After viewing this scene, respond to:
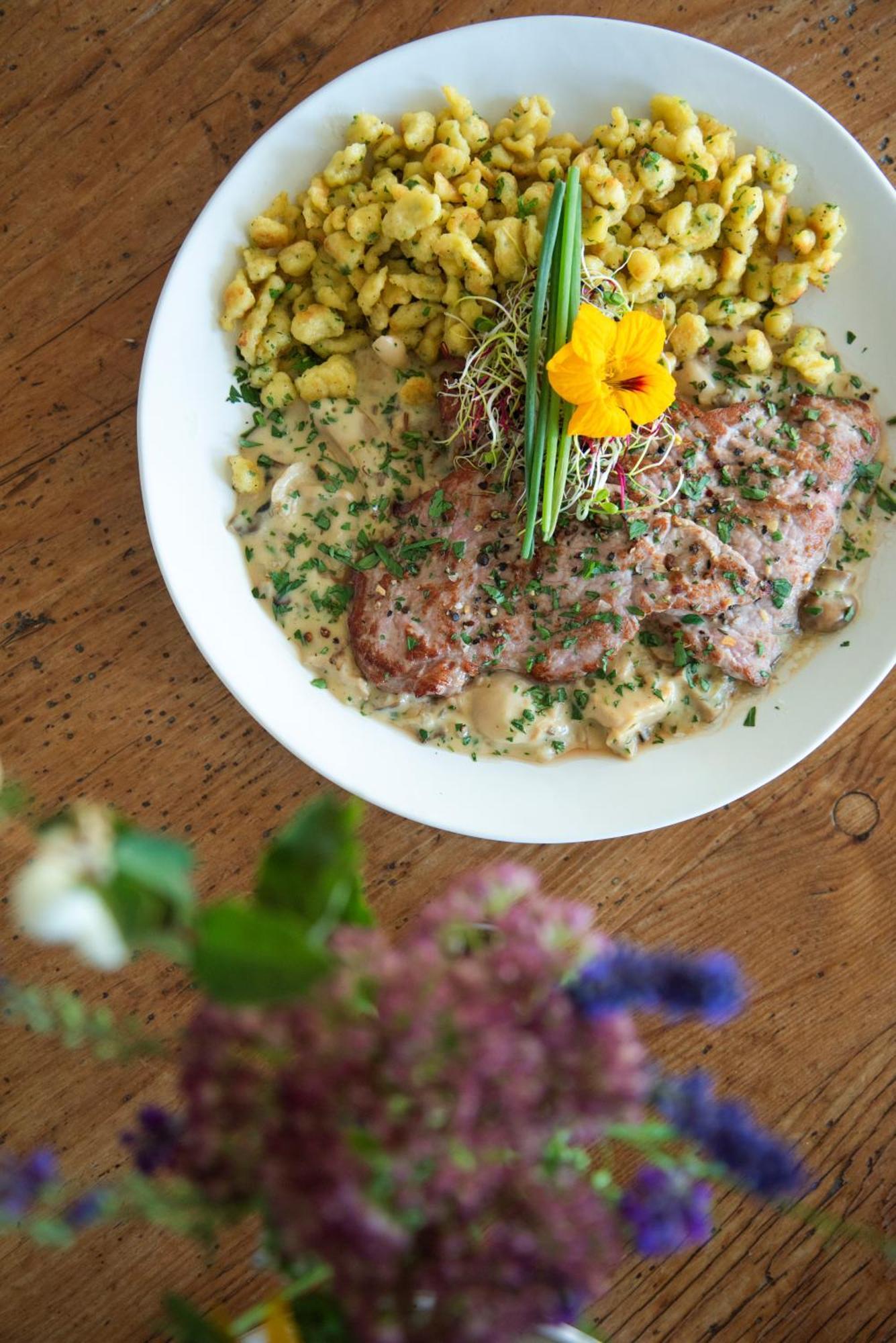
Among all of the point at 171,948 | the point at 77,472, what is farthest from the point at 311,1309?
the point at 77,472

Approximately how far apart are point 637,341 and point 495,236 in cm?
41

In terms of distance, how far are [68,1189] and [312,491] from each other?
151 cm

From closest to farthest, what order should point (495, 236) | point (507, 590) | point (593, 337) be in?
1. point (593, 337)
2. point (495, 236)
3. point (507, 590)

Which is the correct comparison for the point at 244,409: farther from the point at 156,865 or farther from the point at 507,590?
the point at 156,865

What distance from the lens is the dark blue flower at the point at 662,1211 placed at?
102 cm

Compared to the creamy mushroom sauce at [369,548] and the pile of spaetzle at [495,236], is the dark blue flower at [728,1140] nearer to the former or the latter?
the creamy mushroom sauce at [369,548]

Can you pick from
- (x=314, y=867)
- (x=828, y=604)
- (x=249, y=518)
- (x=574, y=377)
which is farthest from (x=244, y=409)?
(x=314, y=867)

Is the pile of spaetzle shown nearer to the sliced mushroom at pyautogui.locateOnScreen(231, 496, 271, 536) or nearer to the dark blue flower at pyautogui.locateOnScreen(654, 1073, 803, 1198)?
the sliced mushroom at pyautogui.locateOnScreen(231, 496, 271, 536)

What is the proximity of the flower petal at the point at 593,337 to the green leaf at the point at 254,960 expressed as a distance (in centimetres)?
130

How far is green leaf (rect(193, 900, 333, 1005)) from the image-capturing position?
0.95 meters

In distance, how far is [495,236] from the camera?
213 centimetres

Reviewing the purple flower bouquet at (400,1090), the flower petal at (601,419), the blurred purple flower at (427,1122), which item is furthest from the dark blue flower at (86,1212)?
the flower petal at (601,419)

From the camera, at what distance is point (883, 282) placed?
222 cm

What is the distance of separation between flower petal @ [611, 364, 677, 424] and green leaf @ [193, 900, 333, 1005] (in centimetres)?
130
